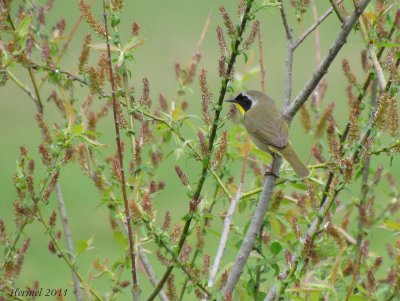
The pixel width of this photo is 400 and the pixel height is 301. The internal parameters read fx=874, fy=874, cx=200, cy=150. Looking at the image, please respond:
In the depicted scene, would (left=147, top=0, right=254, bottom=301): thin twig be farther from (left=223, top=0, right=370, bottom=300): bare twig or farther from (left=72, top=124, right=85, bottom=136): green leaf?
(left=72, top=124, right=85, bottom=136): green leaf

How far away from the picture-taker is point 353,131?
227cm

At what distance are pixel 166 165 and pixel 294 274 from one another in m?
7.68

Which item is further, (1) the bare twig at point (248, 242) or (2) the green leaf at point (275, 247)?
(2) the green leaf at point (275, 247)

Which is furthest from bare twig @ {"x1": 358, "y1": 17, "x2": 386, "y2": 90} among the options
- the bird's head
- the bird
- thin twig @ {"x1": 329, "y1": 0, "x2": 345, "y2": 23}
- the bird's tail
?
the bird's head

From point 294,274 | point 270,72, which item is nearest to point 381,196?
point 270,72

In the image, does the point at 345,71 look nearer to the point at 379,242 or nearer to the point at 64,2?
the point at 379,242

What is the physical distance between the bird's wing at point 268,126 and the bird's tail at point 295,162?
36mm

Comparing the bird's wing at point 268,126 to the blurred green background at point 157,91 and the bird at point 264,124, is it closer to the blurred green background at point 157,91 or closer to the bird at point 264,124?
the bird at point 264,124

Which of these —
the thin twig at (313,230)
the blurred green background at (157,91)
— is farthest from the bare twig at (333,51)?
the blurred green background at (157,91)

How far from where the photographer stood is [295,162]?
3037 mm

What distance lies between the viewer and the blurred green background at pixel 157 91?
26.7 feet

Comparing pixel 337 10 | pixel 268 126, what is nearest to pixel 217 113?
pixel 337 10

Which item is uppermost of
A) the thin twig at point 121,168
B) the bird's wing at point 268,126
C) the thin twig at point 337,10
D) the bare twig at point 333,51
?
the bird's wing at point 268,126

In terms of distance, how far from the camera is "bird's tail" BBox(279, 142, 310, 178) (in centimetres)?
279
